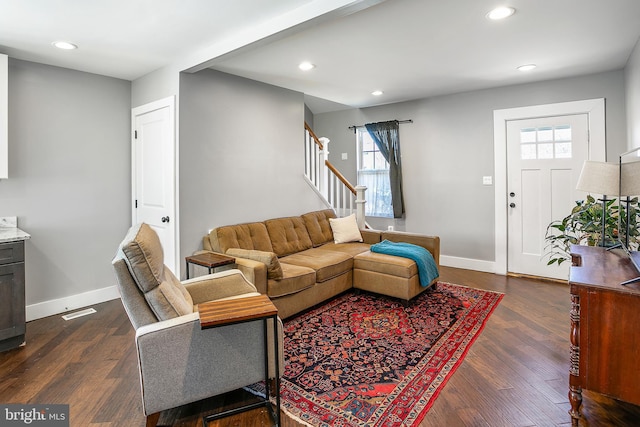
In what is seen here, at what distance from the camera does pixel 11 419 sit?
1.92 meters

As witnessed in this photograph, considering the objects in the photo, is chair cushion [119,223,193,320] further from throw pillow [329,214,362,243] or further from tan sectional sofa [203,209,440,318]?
throw pillow [329,214,362,243]

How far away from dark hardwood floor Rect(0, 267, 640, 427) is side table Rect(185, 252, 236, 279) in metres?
0.78

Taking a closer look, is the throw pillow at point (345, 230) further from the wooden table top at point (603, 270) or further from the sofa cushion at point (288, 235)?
the wooden table top at point (603, 270)

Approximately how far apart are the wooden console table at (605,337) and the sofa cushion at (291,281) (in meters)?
2.01

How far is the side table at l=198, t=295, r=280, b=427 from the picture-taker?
1661 millimetres

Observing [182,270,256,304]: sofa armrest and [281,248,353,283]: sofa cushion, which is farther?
[281,248,353,283]: sofa cushion

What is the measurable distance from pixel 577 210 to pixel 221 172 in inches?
136

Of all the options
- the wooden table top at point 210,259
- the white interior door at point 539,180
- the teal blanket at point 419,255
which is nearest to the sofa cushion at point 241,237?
the wooden table top at point 210,259

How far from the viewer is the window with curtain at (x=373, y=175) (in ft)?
19.0

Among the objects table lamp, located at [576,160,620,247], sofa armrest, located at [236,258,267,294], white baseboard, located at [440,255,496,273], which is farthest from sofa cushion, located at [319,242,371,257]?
table lamp, located at [576,160,620,247]

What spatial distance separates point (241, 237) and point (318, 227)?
1200 millimetres

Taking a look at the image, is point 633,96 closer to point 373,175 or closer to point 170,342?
point 373,175

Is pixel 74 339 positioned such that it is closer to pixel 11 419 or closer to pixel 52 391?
pixel 52 391

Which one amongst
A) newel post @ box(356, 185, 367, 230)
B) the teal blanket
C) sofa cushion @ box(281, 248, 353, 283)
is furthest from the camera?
newel post @ box(356, 185, 367, 230)
